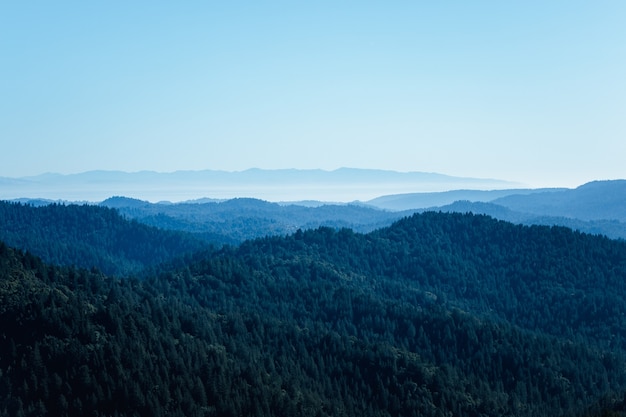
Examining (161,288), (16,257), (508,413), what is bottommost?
(508,413)

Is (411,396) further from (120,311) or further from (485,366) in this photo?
(120,311)

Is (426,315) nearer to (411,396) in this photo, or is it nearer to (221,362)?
(411,396)

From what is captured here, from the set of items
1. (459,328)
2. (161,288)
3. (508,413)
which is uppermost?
(161,288)

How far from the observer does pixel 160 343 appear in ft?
367

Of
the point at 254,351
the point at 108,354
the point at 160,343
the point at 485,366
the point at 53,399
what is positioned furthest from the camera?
the point at 485,366

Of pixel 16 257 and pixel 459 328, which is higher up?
pixel 16 257

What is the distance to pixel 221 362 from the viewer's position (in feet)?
373

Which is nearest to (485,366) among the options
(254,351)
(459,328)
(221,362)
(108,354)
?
(459,328)

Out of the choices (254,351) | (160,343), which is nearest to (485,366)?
(254,351)

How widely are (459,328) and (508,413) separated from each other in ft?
118

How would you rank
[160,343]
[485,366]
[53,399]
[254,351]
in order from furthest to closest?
[485,366]
[254,351]
[160,343]
[53,399]

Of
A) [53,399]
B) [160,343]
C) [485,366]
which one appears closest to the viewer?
[53,399]

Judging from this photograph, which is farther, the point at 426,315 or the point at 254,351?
the point at 426,315

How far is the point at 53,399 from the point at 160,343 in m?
23.5
